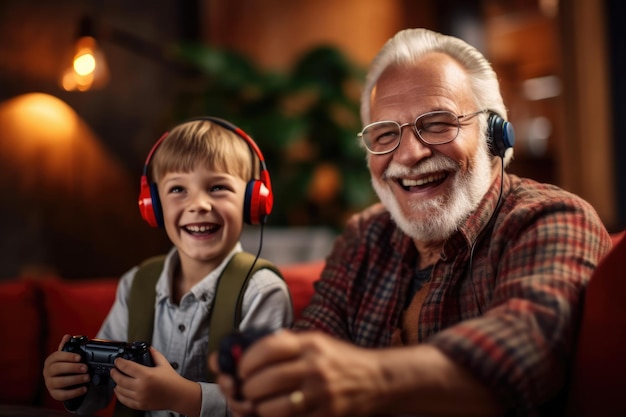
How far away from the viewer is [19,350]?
1436mm

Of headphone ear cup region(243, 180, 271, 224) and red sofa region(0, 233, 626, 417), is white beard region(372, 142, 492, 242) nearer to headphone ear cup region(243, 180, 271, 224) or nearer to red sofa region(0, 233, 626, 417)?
headphone ear cup region(243, 180, 271, 224)

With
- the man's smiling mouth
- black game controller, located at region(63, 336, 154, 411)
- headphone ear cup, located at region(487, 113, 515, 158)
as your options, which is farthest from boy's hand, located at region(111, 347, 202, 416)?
headphone ear cup, located at region(487, 113, 515, 158)

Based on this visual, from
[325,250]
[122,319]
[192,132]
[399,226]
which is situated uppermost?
[192,132]

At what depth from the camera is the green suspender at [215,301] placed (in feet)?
3.61

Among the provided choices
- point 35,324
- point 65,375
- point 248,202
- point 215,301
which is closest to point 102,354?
point 65,375

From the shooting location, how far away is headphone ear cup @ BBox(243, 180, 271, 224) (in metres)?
1.19

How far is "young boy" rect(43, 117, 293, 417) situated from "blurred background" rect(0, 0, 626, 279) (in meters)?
1.09

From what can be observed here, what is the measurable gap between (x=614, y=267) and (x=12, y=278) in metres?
2.45

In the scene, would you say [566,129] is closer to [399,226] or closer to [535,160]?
[535,160]

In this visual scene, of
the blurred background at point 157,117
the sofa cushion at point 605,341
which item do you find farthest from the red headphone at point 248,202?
the blurred background at point 157,117

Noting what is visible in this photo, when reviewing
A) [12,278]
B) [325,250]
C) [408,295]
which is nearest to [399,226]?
[408,295]

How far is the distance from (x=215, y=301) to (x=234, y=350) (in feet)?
1.46

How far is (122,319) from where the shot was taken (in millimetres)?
1245

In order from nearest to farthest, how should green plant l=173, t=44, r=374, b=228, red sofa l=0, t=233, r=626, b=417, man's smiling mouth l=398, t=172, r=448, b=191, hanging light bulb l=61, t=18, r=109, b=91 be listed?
man's smiling mouth l=398, t=172, r=448, b=191, red sofa l=0, t=233, r=626, b=417, hanging light bulb l=61, t=18, r=109, b=91, green plant l=173, t=44, r=374, b=228
